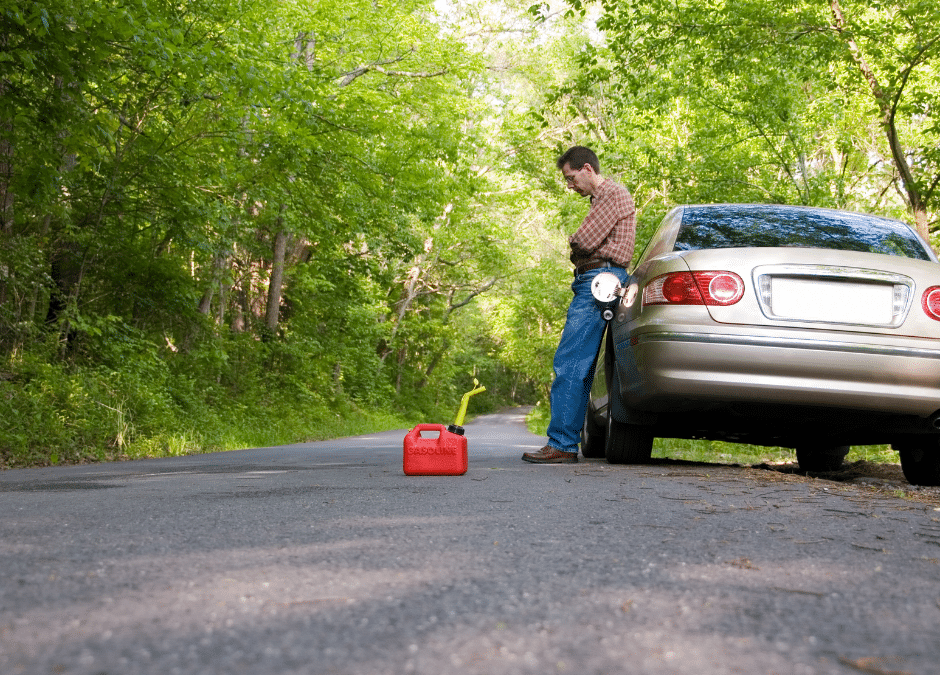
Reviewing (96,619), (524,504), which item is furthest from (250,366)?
(96,619)

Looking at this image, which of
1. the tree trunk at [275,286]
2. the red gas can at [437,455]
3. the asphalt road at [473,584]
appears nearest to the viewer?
the asphalt road at [473,584]

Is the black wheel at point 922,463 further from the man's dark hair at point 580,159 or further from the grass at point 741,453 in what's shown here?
the grass at point 741,453

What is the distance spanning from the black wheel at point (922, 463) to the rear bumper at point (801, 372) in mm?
807

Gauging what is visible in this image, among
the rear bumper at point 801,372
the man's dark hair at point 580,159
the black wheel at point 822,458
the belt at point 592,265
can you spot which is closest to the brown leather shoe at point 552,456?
the belt at point 592,265

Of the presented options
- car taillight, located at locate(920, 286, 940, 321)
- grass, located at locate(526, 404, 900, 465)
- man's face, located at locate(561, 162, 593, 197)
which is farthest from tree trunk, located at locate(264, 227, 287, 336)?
car taillight, located at locate(920, 286, 940, 321)

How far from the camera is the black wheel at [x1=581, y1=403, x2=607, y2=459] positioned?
809cm

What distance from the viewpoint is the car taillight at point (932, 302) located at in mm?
5207

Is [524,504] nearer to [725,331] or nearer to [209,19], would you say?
[725,331]

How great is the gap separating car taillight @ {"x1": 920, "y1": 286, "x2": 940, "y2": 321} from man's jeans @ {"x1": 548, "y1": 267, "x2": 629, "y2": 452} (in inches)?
84.4

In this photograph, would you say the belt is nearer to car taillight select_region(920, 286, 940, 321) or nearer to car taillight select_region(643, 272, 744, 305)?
car taillight select_region(643, 272, 744, 305)

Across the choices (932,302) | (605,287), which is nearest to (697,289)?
(605,287)

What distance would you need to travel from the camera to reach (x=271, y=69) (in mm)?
11906

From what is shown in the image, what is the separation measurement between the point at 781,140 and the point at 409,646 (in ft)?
53.4

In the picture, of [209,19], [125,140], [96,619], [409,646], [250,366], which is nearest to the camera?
[409,646]
